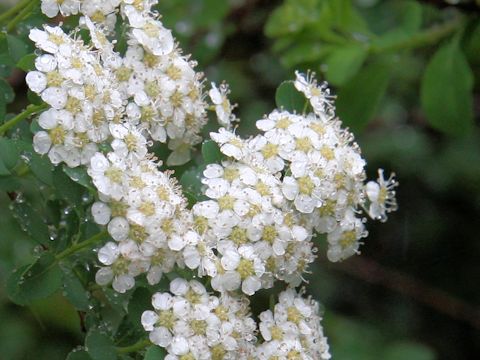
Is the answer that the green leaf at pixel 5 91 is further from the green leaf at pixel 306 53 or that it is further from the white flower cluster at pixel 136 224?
the green leaf at pixel 306 53

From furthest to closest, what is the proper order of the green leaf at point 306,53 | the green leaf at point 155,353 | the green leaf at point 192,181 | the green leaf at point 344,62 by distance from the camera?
the green leaf at point 306,53
the green leaf at point 344,62
the green leaf at point 192,181
the green leaf at point 155,353

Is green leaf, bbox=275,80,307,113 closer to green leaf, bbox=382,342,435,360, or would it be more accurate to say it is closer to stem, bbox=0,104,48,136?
stem, bbox=0,104,48,136

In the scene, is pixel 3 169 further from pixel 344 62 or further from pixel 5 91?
pixel 344 62

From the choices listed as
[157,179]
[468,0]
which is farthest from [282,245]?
[468,0]

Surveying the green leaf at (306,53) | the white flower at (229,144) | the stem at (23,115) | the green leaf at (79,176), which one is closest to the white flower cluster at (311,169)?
the white flower at (229,144)

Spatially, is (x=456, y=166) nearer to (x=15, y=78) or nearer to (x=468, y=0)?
(x=468, y=0)

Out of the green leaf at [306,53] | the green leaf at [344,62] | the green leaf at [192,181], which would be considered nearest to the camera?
the green leaf at [192,181]

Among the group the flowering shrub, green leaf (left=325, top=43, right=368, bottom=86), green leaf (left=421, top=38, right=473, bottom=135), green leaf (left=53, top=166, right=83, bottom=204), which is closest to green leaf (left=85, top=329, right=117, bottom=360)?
the flowering shrub
